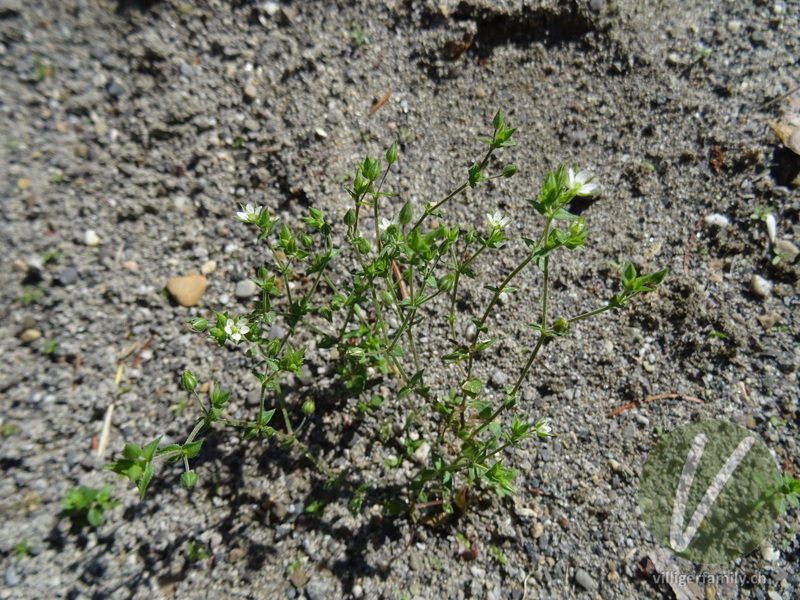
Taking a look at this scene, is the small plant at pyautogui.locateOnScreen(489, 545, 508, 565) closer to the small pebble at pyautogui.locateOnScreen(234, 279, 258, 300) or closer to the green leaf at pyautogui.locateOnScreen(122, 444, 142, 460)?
the green leaf at pyautogui.locateOnScreen(122, 444, 142, 460)

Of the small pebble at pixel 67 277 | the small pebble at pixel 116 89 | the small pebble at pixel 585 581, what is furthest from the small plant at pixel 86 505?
the small pebble at pixel 116 89

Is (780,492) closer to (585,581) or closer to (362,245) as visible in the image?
(585,581)

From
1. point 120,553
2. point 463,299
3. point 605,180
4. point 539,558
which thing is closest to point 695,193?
point 605,180

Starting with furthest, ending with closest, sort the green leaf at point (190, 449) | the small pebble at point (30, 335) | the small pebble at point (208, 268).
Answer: the small pebble at point (208, 268), the small pebble at point (30, 335), the green leaf at point (190, 449)

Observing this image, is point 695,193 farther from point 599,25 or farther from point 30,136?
point 30,136

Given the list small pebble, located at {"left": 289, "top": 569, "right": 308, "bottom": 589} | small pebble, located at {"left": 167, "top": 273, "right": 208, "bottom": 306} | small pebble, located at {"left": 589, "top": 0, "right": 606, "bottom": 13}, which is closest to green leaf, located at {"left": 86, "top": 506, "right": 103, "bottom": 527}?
small pebble, located at {"left": 289, "top": 569, "right": 308, "bottom": 589}

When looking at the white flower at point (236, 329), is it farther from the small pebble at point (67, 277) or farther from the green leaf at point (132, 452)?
the small pebble at point (67, 277)
